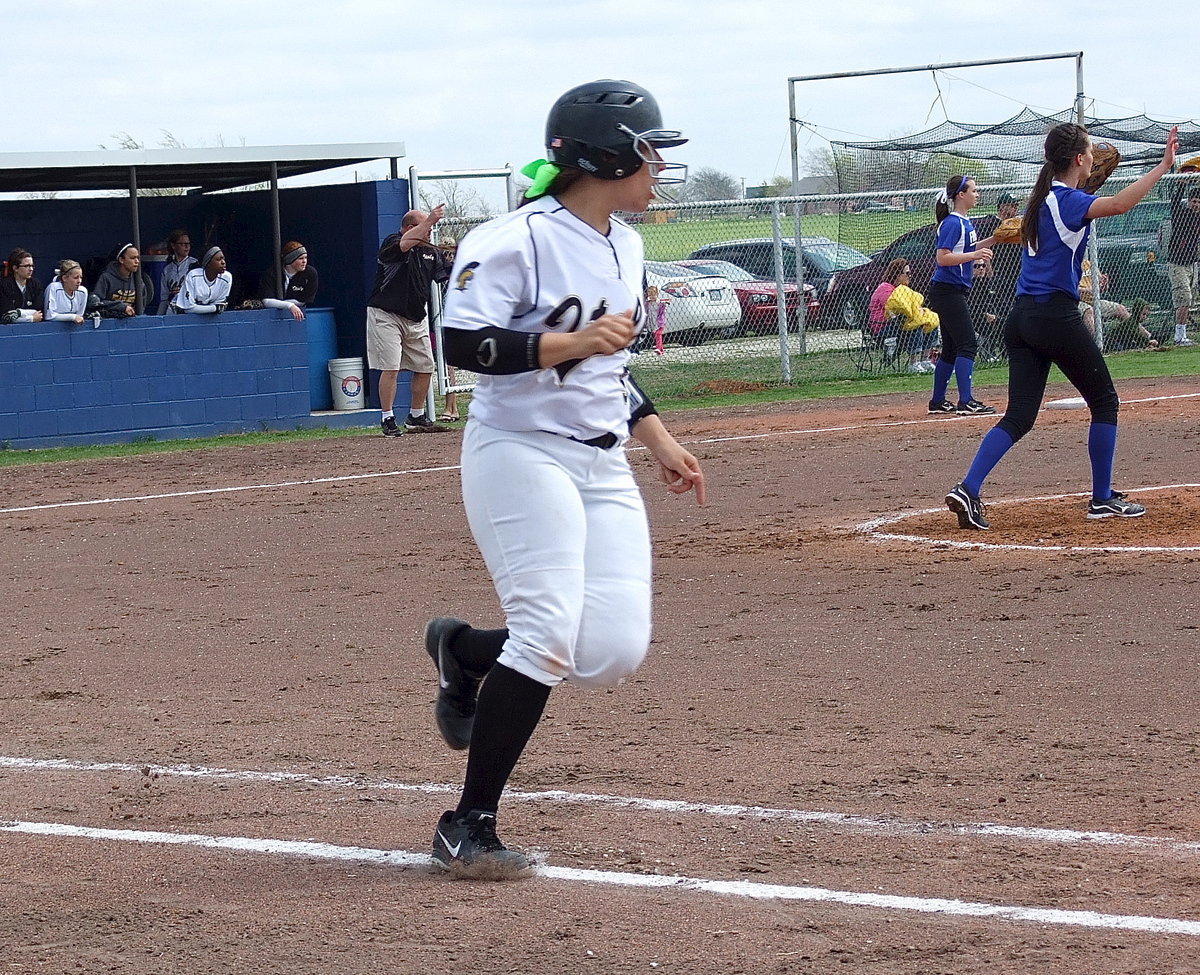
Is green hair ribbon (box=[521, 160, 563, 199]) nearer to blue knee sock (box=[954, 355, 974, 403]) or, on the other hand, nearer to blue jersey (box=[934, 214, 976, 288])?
blue jersey (box=[934, 214, 976, 288])

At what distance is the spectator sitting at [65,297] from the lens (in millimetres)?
16734

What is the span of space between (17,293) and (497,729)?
46.7 feet

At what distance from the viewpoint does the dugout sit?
1691 centimetres

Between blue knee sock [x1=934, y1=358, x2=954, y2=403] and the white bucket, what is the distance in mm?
6607

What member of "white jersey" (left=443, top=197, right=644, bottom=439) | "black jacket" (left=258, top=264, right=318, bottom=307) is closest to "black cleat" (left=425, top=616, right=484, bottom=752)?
"white jersey" (left=443, top=197, right=644, bottom=439)

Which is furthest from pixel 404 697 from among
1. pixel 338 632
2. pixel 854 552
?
pixel 854 552

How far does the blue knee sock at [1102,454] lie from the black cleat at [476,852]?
5534 mm

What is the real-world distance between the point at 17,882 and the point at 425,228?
11.6 metres

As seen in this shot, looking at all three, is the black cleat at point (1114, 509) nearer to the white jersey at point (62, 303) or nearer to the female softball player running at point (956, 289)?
the female softball player running at point (956, 289)

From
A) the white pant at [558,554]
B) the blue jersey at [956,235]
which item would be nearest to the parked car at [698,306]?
the blue jersey at [956,235]

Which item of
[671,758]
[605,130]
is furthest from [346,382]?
[605,130]

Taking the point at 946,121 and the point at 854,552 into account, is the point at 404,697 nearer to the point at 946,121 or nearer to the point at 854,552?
the point at 854,552

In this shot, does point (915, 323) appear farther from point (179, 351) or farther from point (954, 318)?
point (179, 351)

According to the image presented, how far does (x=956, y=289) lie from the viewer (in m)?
14.9
